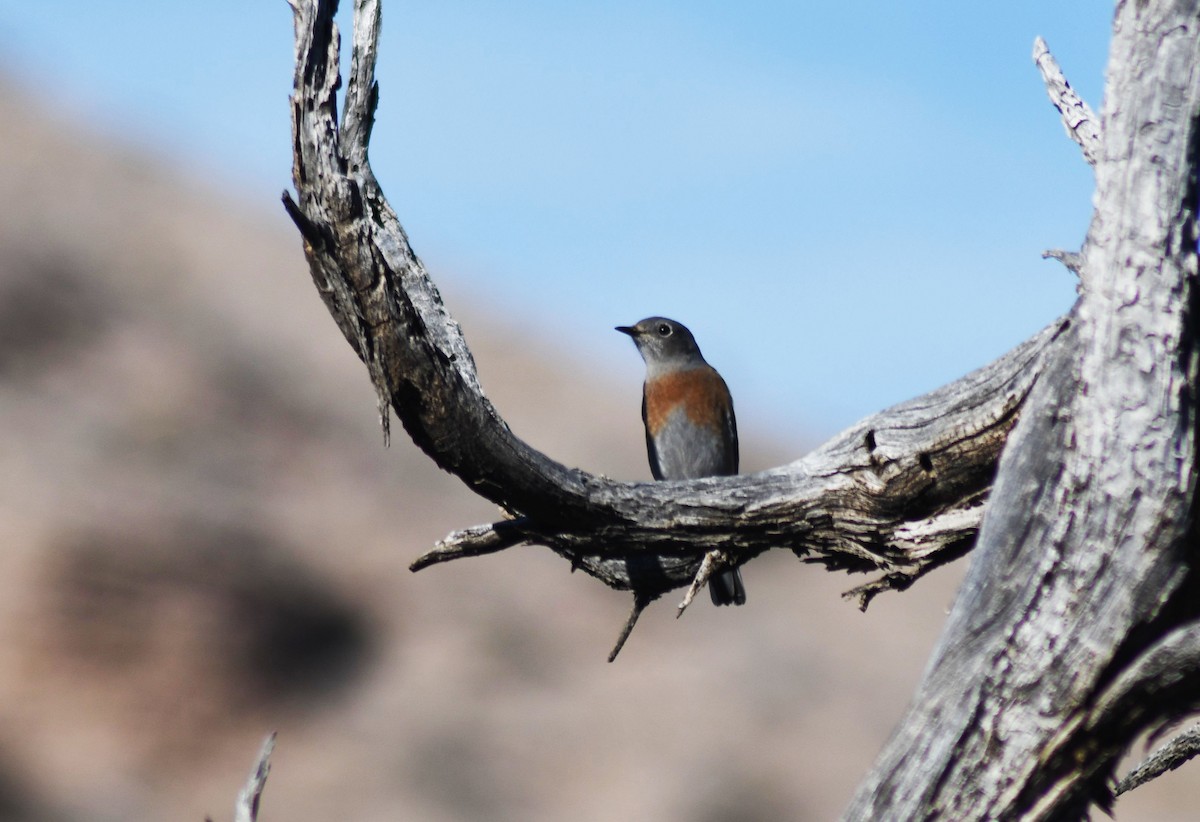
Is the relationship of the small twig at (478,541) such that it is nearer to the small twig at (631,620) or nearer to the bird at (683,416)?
the small twig at (631,620)

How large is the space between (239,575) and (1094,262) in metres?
25.2

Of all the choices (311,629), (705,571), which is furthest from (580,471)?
(311,629)

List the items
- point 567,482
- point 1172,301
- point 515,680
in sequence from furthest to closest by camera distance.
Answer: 1. point 515,680
2. point 567,482
3. point 1172,301

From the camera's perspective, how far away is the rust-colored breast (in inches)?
438

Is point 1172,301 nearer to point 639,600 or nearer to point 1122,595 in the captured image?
point 1122,595

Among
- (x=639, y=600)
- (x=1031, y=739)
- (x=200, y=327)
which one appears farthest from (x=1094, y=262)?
(x=200, y=327)

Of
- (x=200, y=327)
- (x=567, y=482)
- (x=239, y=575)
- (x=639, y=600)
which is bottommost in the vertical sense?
(x=239, y=575)

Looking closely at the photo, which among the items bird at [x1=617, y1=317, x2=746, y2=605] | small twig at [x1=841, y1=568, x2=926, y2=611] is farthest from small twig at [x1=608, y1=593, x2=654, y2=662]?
bird at [x1=617, y1=317, x2=746, y2=605]

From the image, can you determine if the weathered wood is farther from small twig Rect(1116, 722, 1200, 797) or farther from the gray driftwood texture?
small twig Rect(1116, 722, 1200, 797)

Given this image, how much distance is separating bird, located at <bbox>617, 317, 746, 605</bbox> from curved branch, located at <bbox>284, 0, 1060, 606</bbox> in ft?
15.3

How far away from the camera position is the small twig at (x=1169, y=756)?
17.4 feet

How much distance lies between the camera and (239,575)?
2738 cm

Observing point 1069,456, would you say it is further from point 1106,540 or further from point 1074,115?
point 1074,115

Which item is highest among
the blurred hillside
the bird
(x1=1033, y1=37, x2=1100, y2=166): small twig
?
(x1=1033, y1=37, x2=1100, y2=166): small twig
